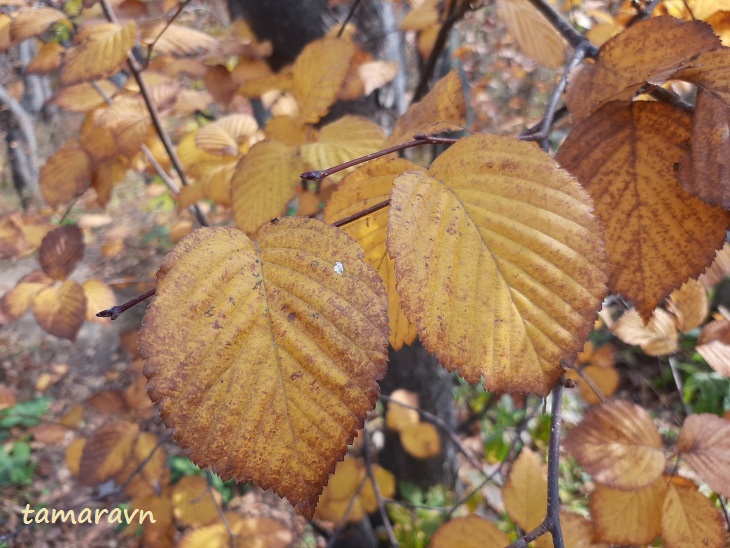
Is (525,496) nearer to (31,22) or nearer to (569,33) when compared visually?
(569,33)

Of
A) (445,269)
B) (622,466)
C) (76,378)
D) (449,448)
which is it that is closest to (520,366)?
(445,269)

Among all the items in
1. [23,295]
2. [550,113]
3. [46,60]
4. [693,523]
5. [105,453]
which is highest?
[550,113]

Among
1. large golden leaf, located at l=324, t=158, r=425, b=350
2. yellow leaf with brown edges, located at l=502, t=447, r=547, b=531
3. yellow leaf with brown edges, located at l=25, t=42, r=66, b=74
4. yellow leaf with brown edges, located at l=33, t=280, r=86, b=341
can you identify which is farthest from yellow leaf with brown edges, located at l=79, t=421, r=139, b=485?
large golden leaf, located at l=324, t=158, r=425, b=350

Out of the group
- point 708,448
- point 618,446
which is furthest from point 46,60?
point 708,448

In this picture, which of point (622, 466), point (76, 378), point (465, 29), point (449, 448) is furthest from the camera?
point (465, 29)

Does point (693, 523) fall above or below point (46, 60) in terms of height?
below

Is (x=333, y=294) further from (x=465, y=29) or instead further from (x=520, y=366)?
(x=465, y=29)

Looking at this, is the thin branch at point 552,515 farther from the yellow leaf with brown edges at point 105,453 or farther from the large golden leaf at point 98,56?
the yellow leaf with brown edges at point 105,453

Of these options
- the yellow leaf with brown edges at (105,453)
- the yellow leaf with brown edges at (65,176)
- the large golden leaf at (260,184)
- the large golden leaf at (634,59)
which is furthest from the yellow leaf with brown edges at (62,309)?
the large golden leaf at (634,59)
